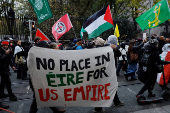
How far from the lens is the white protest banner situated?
9.59 ft

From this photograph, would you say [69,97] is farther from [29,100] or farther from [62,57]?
[29,100]

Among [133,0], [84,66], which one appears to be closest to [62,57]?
[84,66]

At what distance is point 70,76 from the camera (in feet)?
9.84

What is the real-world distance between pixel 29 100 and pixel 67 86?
2.27m

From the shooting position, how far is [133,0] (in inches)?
683

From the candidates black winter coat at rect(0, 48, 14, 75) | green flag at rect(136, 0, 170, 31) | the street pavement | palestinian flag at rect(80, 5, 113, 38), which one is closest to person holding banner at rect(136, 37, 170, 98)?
the street pavement

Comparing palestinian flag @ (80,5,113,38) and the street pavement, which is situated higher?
palestinian flag @ (80,5,113,38)

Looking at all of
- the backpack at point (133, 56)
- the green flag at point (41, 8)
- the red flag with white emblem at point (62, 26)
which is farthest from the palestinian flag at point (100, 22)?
the red flag with white emblem at point (62, 26)

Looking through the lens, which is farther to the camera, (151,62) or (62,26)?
(62,26)

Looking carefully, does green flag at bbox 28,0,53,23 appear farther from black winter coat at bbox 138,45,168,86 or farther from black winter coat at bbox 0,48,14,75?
black winter coat at bbox 138,45,168,86

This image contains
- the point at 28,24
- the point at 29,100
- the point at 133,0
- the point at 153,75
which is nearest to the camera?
the point at 153,75

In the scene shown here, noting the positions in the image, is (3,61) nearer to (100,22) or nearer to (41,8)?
(41,8)

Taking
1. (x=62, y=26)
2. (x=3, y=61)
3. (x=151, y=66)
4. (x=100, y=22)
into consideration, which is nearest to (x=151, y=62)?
(x=151, y=66)

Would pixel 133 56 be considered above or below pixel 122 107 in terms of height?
above
